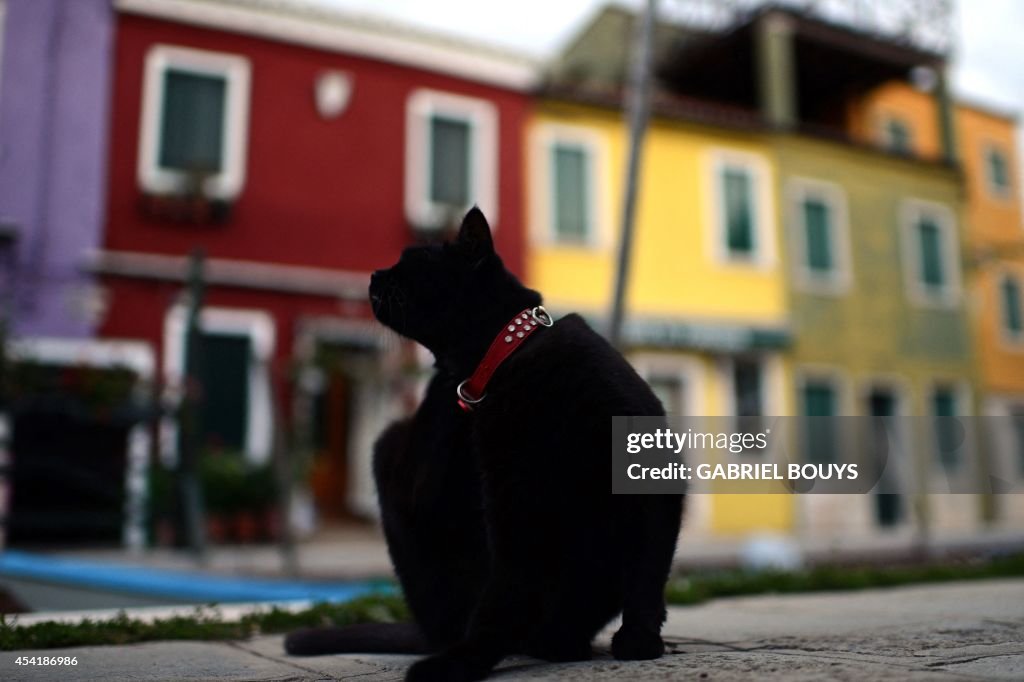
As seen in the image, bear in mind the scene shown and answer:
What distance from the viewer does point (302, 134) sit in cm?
1155

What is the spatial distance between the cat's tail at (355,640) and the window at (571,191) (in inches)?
421

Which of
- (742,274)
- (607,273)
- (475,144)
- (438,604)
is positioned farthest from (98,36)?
(438,604)

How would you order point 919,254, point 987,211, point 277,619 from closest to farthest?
point 277,619
point 919,254
point 987,211

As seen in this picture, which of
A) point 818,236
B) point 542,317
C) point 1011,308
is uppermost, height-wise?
point 818,236

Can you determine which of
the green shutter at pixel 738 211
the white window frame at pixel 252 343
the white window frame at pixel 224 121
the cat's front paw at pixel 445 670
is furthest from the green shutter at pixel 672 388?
the cat's front paw at pixel 445 670

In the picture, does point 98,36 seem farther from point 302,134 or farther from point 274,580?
point 274,580

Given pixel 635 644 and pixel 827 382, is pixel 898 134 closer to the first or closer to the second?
pixel 827 382

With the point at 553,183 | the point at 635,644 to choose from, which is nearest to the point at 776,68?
the point at 553,183

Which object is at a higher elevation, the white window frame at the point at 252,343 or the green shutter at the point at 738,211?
the green shutter at the point at 738,211

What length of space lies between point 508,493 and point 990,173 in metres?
19.8

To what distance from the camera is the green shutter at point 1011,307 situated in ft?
60.2

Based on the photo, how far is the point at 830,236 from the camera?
15.3 meters

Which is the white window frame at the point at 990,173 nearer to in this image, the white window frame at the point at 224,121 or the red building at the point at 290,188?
the red building at the point at 290,188

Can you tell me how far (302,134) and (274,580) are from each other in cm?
687
